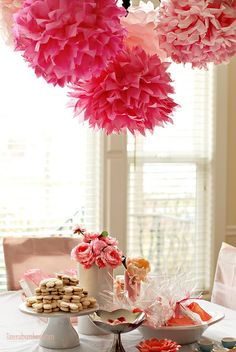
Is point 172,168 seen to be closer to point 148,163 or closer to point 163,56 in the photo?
point 148,163

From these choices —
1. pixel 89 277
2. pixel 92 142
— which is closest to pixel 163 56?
pixel 89 277

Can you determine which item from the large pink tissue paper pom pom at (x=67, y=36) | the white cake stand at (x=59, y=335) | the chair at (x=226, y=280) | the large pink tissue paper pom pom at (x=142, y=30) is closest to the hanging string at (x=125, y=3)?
the large pink tissue paper pom pom at (x=142, y=30)

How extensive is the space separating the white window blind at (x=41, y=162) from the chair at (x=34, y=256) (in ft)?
2.12

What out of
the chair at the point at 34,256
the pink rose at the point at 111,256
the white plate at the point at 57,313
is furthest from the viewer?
the chair at the point at 34,256

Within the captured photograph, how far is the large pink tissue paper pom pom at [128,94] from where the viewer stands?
4.99ft

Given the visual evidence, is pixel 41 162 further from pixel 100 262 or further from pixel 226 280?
pixel 100 262

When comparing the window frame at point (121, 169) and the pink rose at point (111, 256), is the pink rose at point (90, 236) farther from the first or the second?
the window frame at point (121, 169)

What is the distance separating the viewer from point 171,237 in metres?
3.96

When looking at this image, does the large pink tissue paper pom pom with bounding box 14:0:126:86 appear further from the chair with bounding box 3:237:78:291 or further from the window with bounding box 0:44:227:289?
the window with bounding box 0:44:227:289

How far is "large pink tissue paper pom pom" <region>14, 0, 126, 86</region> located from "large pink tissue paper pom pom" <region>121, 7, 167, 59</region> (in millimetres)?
222

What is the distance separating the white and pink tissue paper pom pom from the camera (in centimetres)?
155

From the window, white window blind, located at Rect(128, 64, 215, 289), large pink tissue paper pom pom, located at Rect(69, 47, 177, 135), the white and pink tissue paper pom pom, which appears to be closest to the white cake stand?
large pink tissue paper pom pom, located at Rect(69, 47, 177, 135)

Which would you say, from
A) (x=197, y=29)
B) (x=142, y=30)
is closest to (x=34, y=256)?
(x=142, y=30)

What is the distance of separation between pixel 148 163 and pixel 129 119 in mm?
2333
